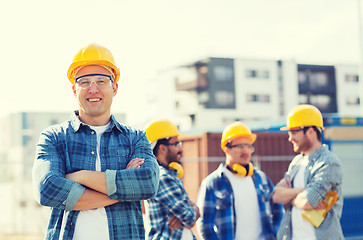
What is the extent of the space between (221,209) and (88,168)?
7.79 feet

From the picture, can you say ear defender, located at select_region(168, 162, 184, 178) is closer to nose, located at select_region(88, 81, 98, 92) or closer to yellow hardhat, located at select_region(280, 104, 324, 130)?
yellow hardhat, located at select_region(280, 104, 324, 130)

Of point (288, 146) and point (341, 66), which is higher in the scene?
point (341, 66)

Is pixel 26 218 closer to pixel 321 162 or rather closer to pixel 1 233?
pixel 1 233

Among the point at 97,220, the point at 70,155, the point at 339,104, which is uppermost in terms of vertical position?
the point at 339,104

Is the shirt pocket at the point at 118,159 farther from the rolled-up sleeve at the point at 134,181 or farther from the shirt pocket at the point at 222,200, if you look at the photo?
the shirt pocket at the point at 222,200

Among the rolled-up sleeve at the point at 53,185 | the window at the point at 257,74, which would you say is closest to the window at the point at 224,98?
the window at the point at 257,74

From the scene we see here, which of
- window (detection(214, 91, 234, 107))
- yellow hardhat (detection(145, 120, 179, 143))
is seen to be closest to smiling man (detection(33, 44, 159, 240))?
yellow hardhat (detection(145, 120, 179, 143))

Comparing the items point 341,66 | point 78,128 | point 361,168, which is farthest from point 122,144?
point 341,66

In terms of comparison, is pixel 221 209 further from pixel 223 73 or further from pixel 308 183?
pixel 223 73

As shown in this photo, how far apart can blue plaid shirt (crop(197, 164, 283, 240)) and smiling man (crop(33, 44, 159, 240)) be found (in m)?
2.04

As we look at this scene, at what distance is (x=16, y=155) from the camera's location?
129ft

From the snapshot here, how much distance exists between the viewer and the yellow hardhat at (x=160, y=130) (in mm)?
5184

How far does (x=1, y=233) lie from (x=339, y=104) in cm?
6627

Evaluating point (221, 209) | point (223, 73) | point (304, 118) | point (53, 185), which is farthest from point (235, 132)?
point (223, 73)
